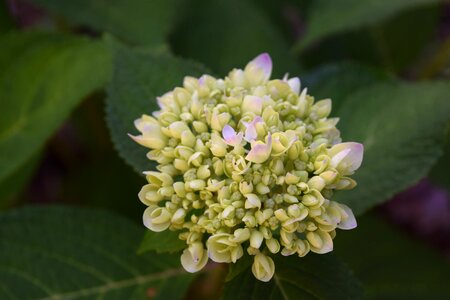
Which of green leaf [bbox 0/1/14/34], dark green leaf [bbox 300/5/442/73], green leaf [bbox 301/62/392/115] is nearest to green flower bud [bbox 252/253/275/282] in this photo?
green leaf [bbox 301/62/392/115]

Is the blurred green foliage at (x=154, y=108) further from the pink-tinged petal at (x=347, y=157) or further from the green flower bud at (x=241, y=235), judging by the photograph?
the pink-tinged petal at (x=347, y=157)

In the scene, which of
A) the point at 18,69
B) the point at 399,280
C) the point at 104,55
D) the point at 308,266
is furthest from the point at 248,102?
the point at 399,280

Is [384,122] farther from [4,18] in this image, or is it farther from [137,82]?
[4,18]

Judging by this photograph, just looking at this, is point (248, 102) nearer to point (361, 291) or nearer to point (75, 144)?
point (361, 291)

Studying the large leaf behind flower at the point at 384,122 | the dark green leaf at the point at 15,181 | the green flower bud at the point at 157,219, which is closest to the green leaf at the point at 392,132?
the large leaf behind flower at the point at 384,122

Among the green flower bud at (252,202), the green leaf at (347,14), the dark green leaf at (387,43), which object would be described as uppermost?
the dark green leaf at (387,43)

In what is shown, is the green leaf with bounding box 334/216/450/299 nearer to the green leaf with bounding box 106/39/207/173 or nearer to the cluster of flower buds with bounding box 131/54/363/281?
the green leaf with bounding box 106/39/207/173
